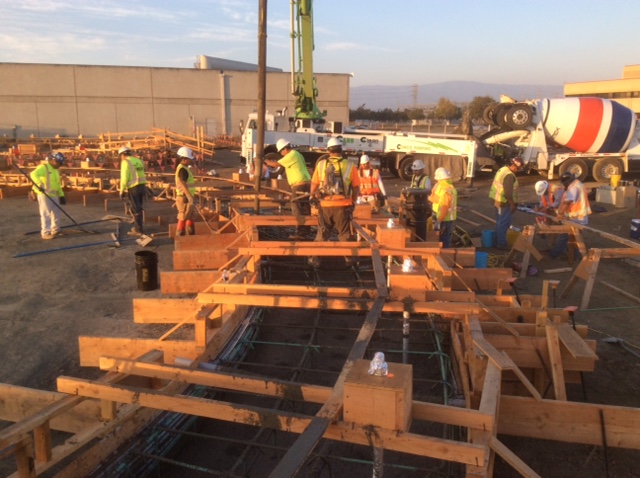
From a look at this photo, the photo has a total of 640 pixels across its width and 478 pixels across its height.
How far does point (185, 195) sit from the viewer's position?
9.27 m

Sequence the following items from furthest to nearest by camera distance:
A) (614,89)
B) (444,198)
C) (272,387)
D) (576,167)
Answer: (614,89)
(576,167)
(444,198)
(272,387)

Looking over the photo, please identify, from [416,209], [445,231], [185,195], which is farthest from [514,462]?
[185,195]

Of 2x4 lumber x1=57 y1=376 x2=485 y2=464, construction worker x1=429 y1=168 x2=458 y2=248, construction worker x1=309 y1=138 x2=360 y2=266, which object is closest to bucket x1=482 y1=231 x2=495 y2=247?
construction worker x1=429 y1=168 x2=458 y2=248

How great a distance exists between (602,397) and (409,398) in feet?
11.0

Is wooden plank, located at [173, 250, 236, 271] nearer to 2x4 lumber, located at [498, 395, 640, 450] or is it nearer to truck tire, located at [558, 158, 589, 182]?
2x4 lumber, located at [498, 395, 640, 450]

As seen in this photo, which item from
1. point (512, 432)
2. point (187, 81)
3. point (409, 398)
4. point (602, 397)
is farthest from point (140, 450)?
point (187, 81)

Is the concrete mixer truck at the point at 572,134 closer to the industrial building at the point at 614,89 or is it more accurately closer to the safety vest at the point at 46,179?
the safety vest at the point at 46,179

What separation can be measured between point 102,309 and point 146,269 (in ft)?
2.75

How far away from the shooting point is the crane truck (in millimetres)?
19969

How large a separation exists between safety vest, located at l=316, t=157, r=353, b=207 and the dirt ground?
9.29 ft

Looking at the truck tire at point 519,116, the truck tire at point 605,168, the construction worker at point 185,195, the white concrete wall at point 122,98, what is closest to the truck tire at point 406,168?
the truck tire at point 519,116

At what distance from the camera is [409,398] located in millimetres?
2553

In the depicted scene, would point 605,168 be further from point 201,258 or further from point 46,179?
point 46,179

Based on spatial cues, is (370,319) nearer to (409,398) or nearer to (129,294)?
(409,398)
